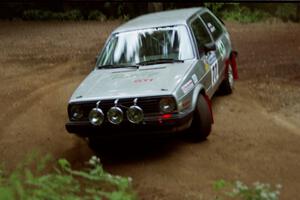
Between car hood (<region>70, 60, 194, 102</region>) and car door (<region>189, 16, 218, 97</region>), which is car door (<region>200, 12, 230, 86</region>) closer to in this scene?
car door (<region>189, 16, 218, 97</region>)

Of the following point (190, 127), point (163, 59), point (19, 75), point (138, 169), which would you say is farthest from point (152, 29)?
point (19, 75)

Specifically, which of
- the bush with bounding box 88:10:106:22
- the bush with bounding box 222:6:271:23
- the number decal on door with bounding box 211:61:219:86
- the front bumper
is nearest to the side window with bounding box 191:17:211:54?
the number decal on door with bounding box 211:61:219:86

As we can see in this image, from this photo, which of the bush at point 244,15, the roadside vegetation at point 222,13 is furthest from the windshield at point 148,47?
the roadside vegetation at point 222,13

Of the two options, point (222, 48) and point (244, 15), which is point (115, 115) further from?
point (244, 15)

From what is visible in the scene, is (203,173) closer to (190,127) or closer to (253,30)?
(190,127)

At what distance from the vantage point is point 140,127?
7.09m

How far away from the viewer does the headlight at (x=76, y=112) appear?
733cm

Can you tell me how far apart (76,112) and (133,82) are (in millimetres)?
873

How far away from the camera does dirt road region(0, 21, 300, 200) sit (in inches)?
274

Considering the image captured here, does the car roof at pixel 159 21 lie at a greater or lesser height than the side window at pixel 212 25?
greater

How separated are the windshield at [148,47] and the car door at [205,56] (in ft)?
0.83

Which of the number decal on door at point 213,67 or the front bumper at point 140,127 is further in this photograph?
the number decal on door at point 213,67

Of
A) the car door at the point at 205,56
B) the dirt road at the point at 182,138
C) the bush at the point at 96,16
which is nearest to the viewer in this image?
the dirt road at the point at 182,138

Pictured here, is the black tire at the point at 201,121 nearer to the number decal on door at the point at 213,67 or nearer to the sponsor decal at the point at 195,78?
the sponsor decal at the point at 195,78
